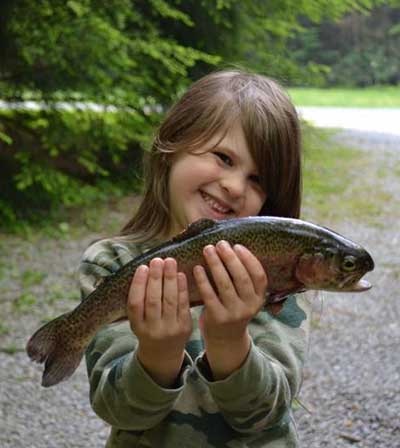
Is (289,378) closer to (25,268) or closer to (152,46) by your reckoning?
(25,268)

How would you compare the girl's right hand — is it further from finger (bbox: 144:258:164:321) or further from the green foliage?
the green foliage

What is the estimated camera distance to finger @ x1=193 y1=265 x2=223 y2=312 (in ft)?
5.53

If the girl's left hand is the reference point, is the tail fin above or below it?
below

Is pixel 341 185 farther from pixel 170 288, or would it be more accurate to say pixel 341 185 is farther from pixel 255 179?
pixel 170 288

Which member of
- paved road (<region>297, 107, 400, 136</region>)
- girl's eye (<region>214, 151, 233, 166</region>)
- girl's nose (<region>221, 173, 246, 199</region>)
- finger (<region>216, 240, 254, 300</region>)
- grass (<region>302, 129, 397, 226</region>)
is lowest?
paved road (<region>297, 107, 400, 136</region>)

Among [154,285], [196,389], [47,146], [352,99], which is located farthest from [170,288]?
[352,99]

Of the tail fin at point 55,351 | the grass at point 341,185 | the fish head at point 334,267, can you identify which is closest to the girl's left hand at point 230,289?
the fish head at point 334,267

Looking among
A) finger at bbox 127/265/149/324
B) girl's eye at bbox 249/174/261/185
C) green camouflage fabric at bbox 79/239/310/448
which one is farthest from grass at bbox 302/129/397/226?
finger at bbox 127/265/149/324

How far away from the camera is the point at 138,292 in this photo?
5.57 ft

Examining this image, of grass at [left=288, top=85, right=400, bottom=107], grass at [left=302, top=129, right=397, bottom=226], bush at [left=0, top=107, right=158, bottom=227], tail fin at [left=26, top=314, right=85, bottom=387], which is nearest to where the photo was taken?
tail fin at [left=26, top=314, right=85, bottom=387]

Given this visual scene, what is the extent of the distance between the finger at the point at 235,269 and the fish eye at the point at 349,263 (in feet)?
0.69

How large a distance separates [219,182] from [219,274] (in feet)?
1.76

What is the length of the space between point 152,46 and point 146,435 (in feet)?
19.8

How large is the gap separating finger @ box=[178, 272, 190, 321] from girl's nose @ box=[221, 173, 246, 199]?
0.49m
